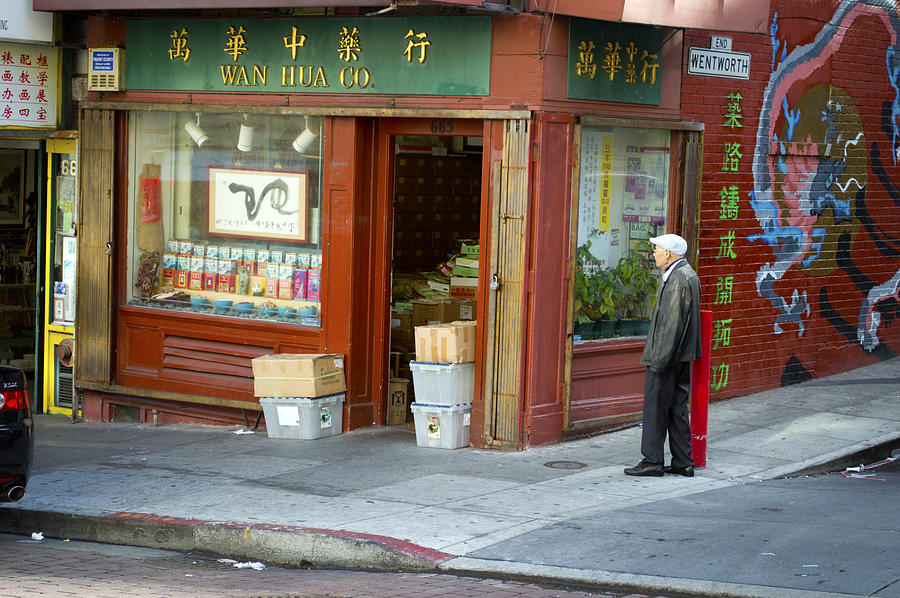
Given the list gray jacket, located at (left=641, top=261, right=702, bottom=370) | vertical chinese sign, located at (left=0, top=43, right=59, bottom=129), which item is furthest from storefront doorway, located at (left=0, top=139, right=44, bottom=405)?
gray jacket, located at (left=641, top=261, right=702, bottom=370)

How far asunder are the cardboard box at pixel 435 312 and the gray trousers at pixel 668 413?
2796mm

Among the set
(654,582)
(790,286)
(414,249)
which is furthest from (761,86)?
(654,582)

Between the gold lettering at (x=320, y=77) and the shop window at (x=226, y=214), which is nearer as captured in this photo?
the gold lettering at (x=320, y=77)

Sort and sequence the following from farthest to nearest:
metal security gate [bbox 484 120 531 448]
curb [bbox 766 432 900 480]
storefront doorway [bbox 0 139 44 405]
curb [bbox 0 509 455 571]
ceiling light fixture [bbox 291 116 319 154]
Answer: storefront doorway [bbox 0 139 44 405] → ceiling light fixture [bbox 291 116 319 154] → metal security gate [bbox 484 120 531 448] → curb [bbox 766 432 900 480] → curb [bbox 0 509 455 571]

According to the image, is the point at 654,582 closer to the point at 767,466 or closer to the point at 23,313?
the point at 767,466

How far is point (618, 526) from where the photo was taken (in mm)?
7676

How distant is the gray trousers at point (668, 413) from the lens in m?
9.15

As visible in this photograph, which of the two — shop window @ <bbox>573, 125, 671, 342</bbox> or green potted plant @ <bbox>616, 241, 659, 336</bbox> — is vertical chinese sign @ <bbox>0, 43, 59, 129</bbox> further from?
green potted plant @ <bbox>616, 241, 659, 336</bbox>

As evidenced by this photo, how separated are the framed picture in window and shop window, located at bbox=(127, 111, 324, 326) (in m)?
4.24

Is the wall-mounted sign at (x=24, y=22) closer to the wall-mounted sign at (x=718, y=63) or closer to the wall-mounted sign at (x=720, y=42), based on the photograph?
the wall-mounted sign at (x=718, y=63)

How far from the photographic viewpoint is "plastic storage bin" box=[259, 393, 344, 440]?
35.3ft

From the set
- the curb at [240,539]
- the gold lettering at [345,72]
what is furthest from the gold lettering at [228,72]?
the curb at [240,539]

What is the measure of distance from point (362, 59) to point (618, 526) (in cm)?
501

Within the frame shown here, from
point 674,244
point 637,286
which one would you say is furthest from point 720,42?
point 674,244
